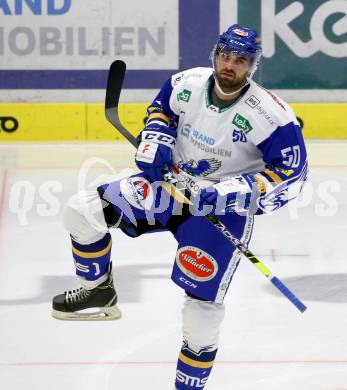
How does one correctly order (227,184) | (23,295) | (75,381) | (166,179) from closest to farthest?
1. (227,184)
2. (166,179)
3. (75,381)
4. (23,295)

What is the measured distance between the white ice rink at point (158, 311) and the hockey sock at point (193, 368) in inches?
11.2

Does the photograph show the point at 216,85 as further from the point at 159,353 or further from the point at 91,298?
the point at 159,353

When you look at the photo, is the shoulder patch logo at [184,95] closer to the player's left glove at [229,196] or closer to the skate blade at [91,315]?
the player's left glove at [229,196]

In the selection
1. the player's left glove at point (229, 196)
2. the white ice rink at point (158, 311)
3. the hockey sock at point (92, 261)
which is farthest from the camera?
the white ice rink at point (158, 311)

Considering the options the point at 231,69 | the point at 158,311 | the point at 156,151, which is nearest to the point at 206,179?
the point at 156,151

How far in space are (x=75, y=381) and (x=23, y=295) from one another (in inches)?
43.2

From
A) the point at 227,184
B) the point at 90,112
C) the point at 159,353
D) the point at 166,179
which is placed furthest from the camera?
the point at 90,112

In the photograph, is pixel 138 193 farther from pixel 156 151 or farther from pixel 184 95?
pixel 184 95

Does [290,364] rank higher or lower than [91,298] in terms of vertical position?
lower

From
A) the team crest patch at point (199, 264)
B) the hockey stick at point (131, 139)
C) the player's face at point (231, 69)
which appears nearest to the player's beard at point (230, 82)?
the player's face at point (231, 69)

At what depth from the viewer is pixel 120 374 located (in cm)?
381

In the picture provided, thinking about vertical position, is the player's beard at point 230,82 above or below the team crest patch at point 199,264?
above

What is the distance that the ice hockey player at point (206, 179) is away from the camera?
10.7ft

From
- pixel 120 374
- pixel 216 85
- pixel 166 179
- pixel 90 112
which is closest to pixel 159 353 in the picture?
pixel 120 374
